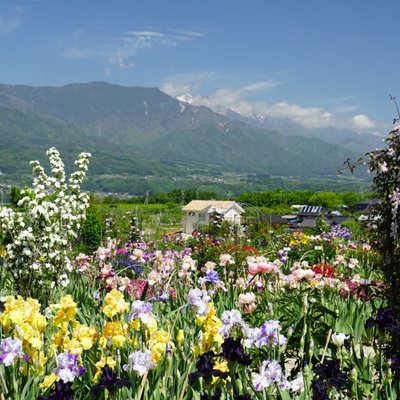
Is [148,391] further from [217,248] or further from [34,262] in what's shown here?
[217,248]

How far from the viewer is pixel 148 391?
330 cm

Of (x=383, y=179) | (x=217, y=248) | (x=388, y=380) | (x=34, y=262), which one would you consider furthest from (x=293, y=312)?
(x=217, y=248)

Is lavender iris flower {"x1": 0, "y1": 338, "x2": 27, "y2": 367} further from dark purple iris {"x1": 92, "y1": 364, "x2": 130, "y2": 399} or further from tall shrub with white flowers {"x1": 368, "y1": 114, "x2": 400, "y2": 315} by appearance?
tall shrub with white flowers {"x1": 368, "y1": 114, "x2": 400, "y2": 315}

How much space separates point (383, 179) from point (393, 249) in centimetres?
60

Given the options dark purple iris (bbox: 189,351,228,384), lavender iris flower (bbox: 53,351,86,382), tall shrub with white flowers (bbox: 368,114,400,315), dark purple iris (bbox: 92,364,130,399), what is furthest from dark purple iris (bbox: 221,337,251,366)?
tall shrub with white flowers (bbox: 368,114,400,315)

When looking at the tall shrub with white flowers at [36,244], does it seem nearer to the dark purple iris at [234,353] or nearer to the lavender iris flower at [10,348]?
the lavender iris flower at [10,348]

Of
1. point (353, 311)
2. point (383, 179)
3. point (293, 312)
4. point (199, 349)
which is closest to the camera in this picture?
point (199, 349)

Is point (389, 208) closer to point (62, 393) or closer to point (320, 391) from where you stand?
point (320, 391)

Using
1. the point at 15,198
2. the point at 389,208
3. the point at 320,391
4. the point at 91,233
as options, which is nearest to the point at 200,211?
the point at 91,233

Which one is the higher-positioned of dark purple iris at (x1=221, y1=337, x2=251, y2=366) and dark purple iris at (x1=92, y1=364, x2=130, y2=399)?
dark purple iris at (x1=221, y1=337, x2=251, y2=366)

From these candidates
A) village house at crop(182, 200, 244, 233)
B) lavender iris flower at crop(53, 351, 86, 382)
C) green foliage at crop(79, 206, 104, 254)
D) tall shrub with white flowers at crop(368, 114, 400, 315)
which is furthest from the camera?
village house at crop(182, 200, 244, 233)

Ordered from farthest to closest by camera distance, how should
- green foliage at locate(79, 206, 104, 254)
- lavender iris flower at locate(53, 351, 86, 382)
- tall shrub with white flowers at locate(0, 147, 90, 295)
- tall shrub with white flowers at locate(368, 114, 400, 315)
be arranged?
green foliage at locate(79, 206, 104, 254), tall shrub with white flowers at locate(0, 147, 90, 295), tall shrub with white flowers at locate(368, 114, 400, 315), lavender iris flower at locate(53, 351, 86, 382)

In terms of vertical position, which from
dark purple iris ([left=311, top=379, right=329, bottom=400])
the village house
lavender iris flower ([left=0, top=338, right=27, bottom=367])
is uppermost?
lavender iris flower ([left=0, top=338, right=27, bottom=367])

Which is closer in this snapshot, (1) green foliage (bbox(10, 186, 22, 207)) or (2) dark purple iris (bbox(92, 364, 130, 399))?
(2) dark purple iris (bbox(92, 364, 130, 399))
